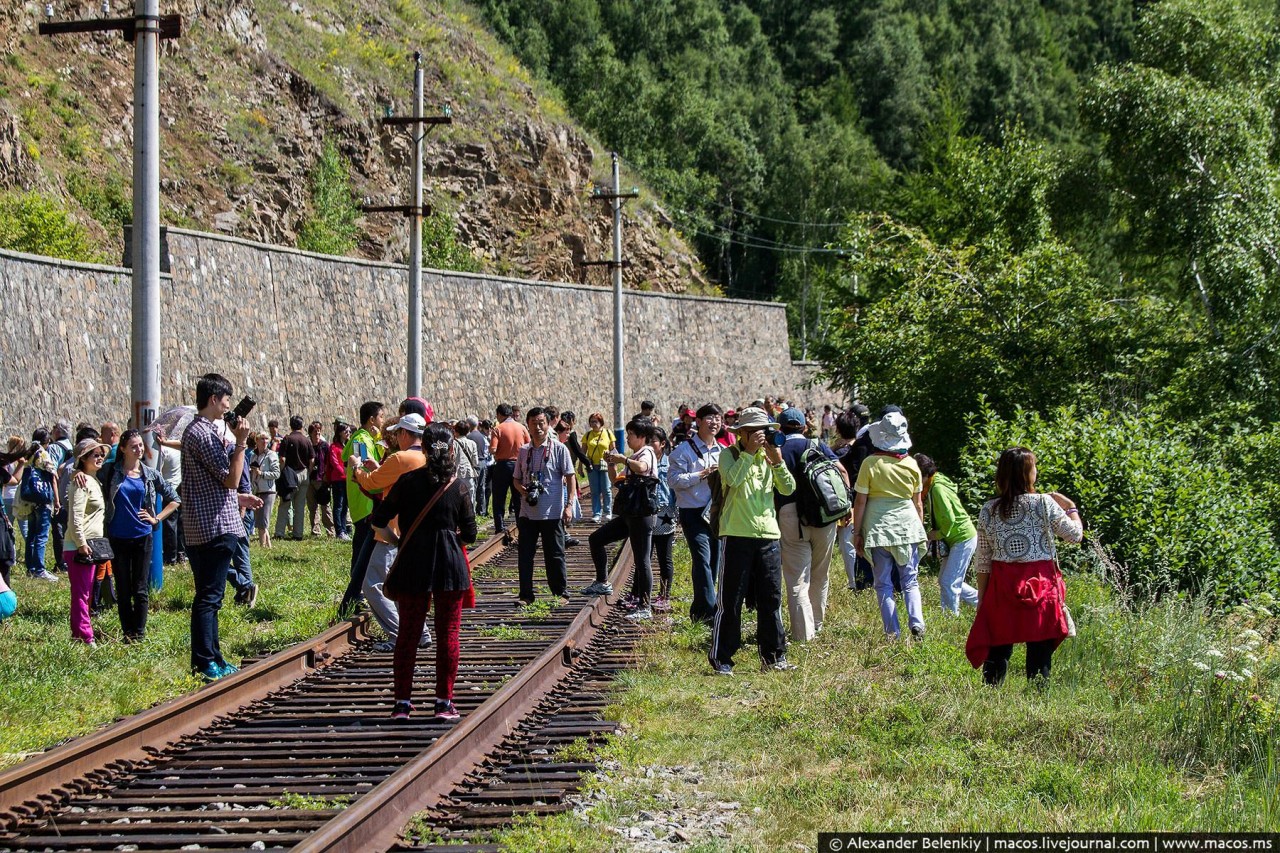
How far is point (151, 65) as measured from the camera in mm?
12711

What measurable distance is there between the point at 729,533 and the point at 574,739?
2.26 meters

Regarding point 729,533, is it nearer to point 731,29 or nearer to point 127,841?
point 127,841

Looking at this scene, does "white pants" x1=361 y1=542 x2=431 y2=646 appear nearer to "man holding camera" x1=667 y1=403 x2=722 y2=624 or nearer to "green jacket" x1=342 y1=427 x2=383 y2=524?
"green jacket" x1=342 y1=427 x2=383 y2=524

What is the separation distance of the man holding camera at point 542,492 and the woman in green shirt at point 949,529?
3.31m

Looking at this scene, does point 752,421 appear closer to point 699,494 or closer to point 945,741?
point 699,494

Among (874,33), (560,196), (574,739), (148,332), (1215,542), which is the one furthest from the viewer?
(874,33)

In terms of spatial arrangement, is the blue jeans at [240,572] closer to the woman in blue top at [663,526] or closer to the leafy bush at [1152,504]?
the woman in blue top at [663,526]

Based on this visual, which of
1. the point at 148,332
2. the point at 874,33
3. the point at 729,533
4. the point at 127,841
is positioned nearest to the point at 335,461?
the point at 148,332

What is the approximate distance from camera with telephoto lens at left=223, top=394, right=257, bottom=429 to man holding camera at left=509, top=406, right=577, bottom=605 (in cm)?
261

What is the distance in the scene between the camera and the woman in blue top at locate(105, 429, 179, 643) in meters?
11.0

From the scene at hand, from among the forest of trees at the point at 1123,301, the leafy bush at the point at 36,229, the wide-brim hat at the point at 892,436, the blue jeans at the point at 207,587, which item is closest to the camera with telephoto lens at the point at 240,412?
the blue jeans at the point at 207,587

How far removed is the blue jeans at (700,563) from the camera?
1216cm

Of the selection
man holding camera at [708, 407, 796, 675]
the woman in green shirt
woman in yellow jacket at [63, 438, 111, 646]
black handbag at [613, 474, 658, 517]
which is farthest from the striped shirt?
the woman in green shirt

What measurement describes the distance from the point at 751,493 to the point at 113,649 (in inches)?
197
